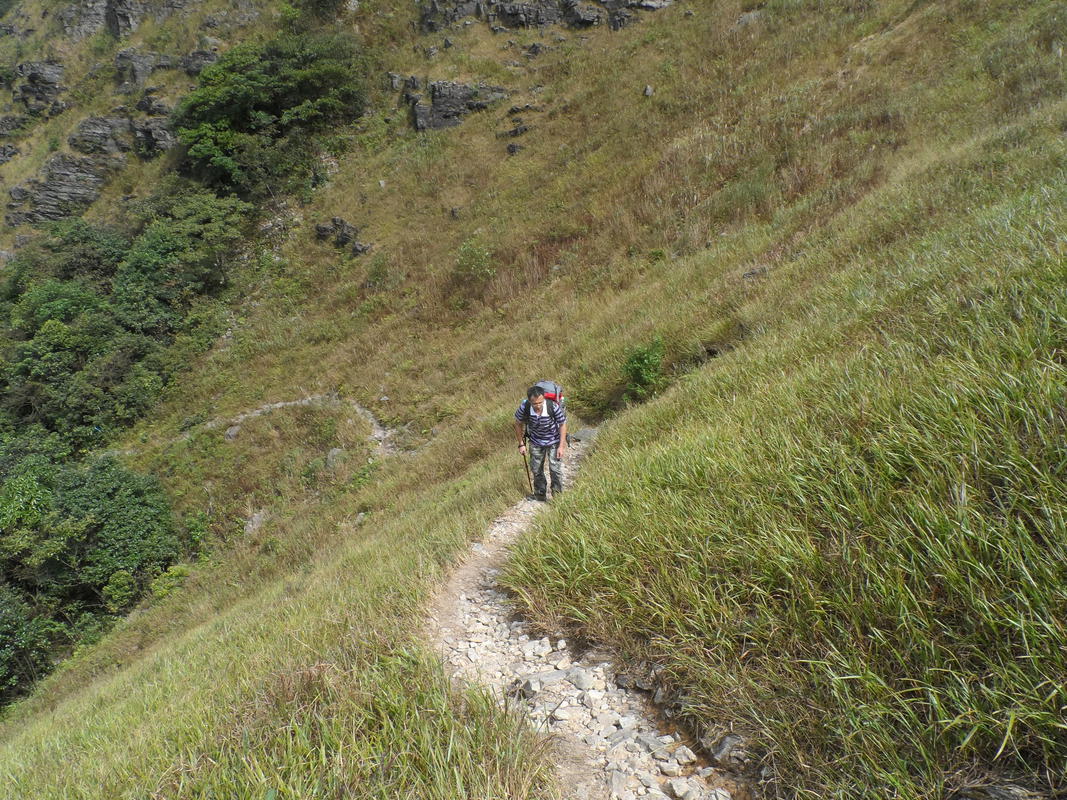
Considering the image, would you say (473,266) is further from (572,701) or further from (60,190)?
(60,190)

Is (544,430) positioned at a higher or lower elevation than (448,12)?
lower

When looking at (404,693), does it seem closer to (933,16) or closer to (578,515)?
(578,515)

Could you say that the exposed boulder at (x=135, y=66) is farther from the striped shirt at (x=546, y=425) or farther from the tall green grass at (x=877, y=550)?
the tall green grass at (x=877, y=550)

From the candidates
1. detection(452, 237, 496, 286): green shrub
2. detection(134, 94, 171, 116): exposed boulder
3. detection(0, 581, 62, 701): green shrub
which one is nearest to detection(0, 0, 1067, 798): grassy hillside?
detection(452, 237, 496, 286): green shrub

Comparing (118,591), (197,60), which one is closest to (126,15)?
(197,60)

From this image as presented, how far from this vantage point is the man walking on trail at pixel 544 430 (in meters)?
5.16

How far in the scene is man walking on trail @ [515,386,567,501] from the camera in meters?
5.16

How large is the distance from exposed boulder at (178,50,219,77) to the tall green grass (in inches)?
1632

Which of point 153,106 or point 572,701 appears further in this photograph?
point 153,106

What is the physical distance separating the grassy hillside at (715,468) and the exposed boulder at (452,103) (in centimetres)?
995

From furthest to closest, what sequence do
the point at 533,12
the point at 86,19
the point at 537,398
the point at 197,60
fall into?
1. the point at 86,19
2. the point at 197,60
3. the point at 533,12
4. the point at 537,398

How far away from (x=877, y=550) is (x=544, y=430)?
11.9 feet

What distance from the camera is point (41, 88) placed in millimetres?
35469

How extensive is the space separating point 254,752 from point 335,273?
1959 centimetres
